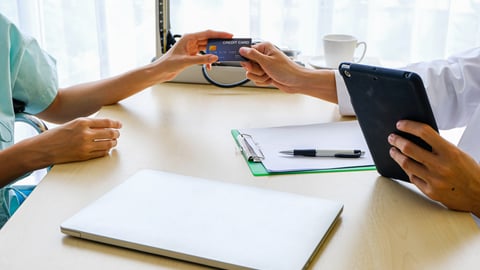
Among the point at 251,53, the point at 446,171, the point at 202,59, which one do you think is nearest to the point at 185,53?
the point at 202,59

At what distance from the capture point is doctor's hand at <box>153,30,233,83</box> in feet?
4.32

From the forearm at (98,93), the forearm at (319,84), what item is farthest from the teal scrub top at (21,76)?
A: the forearm at (319,84)

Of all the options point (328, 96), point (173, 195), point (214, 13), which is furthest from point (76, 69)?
point (173, 195)

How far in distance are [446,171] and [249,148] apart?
1.19 ft

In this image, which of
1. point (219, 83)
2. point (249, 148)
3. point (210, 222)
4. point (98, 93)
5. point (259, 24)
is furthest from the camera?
point (259, 24)

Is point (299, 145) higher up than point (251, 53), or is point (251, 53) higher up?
point (251, 53)

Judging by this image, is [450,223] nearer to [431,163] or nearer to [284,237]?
[431,163]

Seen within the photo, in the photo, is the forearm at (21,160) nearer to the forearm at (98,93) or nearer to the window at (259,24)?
the forearm at (98,93)

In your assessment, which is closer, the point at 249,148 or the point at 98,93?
the point at 249,148

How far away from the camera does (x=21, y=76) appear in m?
1.27

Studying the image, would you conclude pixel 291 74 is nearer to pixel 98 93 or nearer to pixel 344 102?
pixel 344 102

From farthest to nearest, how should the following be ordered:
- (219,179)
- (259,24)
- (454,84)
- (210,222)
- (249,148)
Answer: (259,24) → (454,84) → (249,148) → (219,179) → (210,222)

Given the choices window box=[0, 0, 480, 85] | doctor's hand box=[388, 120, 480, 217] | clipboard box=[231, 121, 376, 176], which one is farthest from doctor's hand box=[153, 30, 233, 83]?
window box=[0, 0, 480, 85]

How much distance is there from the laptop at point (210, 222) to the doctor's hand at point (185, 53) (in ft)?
1.57
